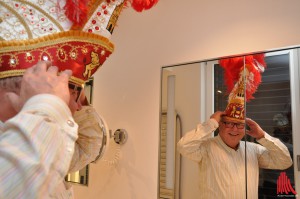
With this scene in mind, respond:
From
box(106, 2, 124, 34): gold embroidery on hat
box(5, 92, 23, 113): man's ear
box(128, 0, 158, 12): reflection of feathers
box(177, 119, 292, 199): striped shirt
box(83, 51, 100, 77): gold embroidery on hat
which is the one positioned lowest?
box(177, 119, 292, 199): striped shirt

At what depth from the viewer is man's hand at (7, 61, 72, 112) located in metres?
0.55

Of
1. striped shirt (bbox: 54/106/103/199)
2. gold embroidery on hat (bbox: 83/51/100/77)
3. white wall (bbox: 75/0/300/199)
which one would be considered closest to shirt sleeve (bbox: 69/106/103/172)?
striped shirt (bbox: 54/106/103/199)

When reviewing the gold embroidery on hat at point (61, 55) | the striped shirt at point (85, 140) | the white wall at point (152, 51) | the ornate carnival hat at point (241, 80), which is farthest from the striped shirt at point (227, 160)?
the gold embroidery on hat at point (61, 55)

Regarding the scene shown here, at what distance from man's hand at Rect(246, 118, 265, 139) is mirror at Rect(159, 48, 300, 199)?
2 cm

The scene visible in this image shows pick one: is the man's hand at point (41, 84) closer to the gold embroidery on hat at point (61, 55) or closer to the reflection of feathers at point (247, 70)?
the gold embroidery on hat at point (61, 55)

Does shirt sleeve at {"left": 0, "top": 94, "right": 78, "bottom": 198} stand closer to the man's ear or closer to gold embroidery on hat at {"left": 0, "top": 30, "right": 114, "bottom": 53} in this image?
the man's ear

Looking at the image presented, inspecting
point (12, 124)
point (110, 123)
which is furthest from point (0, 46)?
point (110, 123)

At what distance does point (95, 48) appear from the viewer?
0.69 m

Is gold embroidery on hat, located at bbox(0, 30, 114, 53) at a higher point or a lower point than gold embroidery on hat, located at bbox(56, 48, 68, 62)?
higher

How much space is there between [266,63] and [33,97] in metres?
1.00

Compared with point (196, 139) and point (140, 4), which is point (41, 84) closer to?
point (140, 4)

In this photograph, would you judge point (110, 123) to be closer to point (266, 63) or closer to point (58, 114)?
point (266, 63)

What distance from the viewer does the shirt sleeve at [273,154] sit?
3.75 ft

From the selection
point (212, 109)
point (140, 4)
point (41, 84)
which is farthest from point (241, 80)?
point (41, 84)
